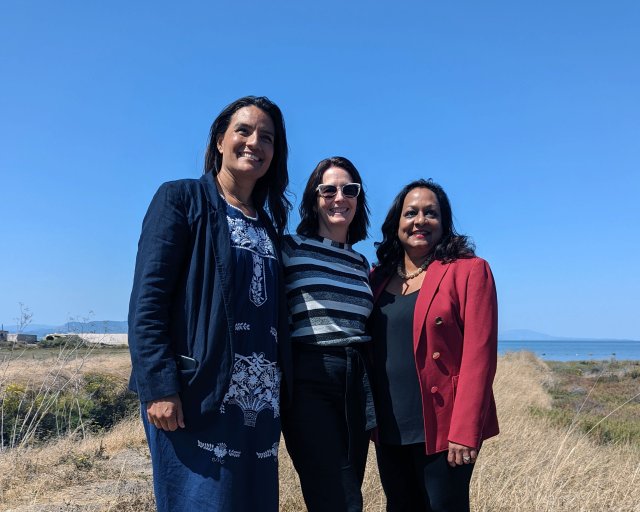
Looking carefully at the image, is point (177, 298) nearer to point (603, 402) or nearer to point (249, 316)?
point (249, 316)

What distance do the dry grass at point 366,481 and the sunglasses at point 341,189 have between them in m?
2.27

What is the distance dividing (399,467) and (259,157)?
170 cm

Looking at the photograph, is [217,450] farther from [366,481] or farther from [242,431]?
[366,481]

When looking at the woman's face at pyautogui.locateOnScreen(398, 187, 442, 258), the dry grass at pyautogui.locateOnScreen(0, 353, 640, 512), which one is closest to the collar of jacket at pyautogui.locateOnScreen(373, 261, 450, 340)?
the woman's face at pyautogui.locateOnScreen(398, 187, 442, 258)

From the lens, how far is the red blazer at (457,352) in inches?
108

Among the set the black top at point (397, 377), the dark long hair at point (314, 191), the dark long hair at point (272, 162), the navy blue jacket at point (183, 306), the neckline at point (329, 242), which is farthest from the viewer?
the dark long hair at point (314, 191)

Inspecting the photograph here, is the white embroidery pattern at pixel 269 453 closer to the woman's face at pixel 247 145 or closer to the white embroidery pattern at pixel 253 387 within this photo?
the white embroidery pattern at pixel 253 387

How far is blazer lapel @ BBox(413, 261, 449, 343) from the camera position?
2895 millimetres

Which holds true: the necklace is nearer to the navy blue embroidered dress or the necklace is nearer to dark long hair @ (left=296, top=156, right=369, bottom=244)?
dark long hair @ (left=296, top=156, right=369, bottom=244)

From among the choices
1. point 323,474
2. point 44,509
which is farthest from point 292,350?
point 44,509

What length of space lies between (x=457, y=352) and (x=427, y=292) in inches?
12.9

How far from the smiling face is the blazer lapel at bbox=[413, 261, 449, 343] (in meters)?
0.49

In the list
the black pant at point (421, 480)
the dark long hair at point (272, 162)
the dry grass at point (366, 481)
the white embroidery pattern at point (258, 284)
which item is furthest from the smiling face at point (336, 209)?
the dry grass at point (366, 481)

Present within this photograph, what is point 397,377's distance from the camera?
2916 mm
